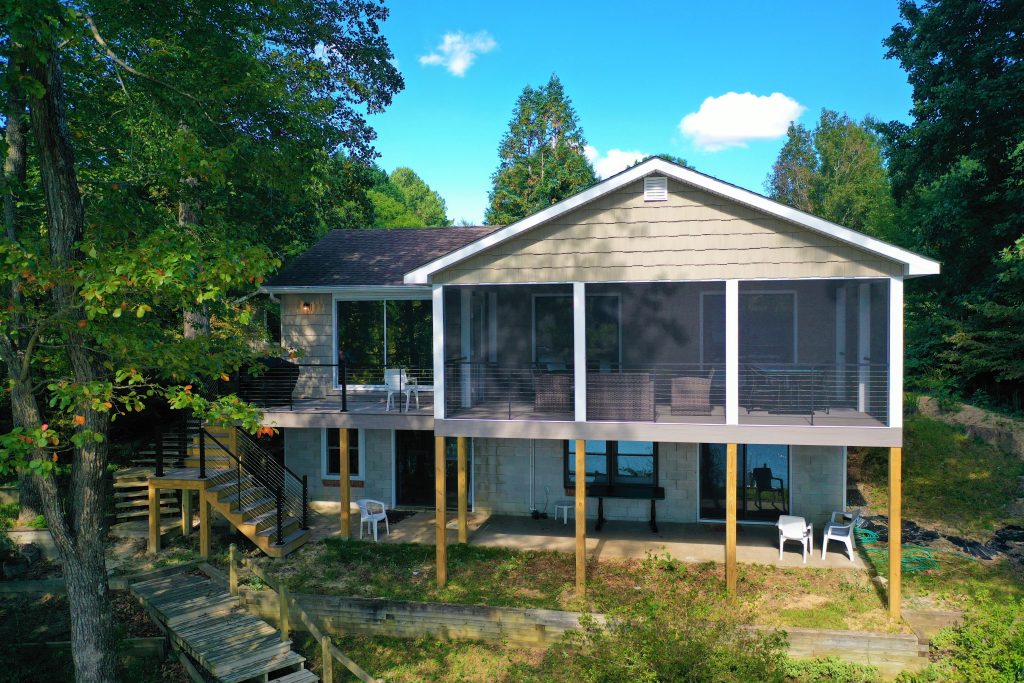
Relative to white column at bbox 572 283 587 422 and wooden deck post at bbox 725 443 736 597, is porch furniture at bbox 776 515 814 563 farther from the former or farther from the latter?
white column at bbox 572 283 587 422

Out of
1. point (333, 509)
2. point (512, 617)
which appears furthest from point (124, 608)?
point (512, 617)

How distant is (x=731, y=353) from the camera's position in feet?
35.9

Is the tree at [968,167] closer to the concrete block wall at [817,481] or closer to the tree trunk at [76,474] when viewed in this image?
the concrete block wall at [817,481]

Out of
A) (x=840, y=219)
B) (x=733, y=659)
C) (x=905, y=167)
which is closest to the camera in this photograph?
(x=733, y=659)

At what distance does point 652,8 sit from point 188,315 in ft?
96.8

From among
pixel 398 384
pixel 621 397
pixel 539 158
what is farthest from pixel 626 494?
pixel 539 158

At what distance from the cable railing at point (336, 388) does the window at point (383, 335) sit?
0.16 meters

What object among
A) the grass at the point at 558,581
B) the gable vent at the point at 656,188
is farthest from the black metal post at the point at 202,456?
the gable vent at the point at 656,188

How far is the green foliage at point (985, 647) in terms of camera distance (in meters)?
8.68

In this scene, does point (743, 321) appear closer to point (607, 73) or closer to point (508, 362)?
point (508, 362)

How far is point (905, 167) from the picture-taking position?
20531 mm

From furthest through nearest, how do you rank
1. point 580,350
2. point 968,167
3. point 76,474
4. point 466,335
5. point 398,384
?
point 968,167 → point 398,384 → point 466,335 → point 580,350 → point 76,474

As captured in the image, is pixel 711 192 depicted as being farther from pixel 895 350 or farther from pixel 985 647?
pixel 985 647

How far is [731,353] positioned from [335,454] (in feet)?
30.9
